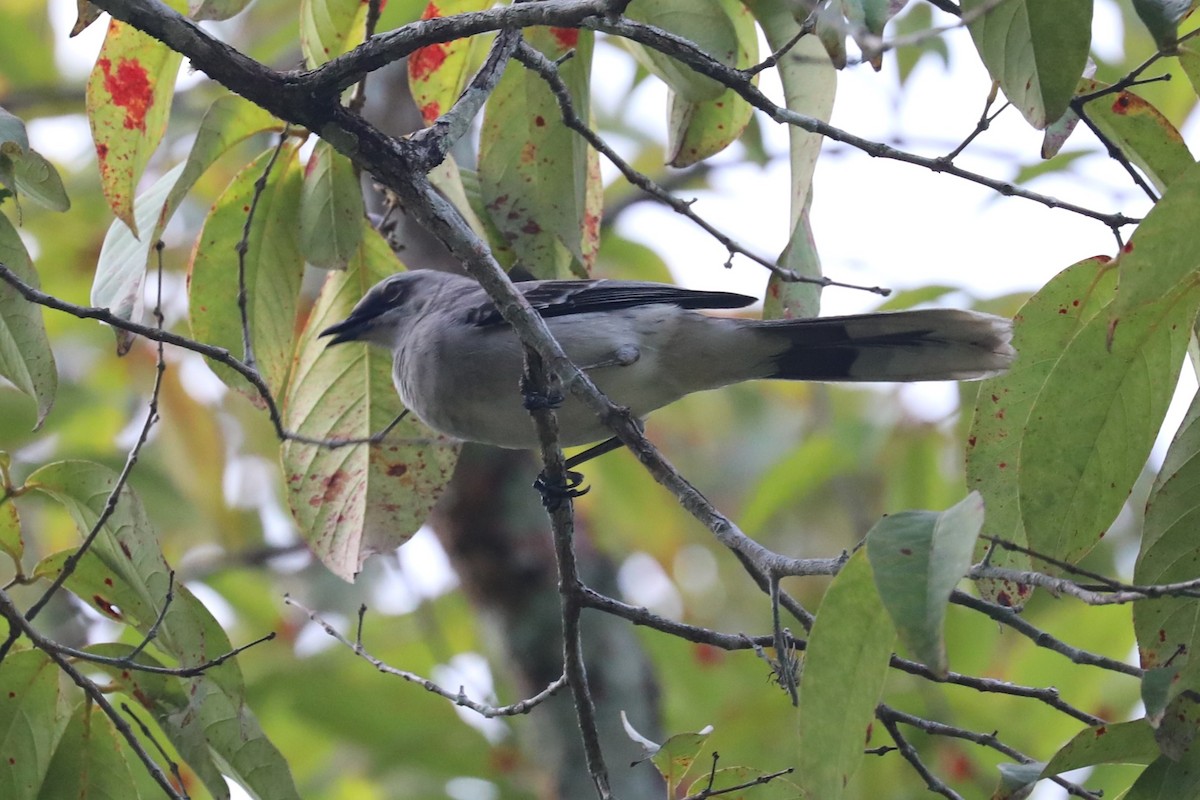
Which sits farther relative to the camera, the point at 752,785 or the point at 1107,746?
the point at 752,785

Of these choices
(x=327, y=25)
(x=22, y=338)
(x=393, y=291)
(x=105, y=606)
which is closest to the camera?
(x=22, y=338)

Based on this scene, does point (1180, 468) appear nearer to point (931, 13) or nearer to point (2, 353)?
point (2, 353)

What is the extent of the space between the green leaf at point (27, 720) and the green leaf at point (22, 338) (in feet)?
1.95

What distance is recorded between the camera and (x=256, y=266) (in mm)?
3707

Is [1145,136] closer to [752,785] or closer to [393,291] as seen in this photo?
[752,785]

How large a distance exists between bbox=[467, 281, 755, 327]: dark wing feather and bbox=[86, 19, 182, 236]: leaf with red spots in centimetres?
157

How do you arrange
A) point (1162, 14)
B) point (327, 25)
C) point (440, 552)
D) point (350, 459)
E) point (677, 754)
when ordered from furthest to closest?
1. point (440, 552)
2. point (350, 459)
3. point (327, 25)
4. point (677, 754)
5. point (1162, 14)

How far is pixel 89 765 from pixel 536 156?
6.72ft

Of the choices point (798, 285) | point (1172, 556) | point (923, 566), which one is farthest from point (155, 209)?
point (1172, 556)

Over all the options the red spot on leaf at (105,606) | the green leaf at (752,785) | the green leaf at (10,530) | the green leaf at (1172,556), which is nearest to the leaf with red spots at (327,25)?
the green leaf at (10,530)

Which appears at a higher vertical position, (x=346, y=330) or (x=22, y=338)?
(x=346, y=330)

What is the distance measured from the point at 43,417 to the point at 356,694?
2613 mm

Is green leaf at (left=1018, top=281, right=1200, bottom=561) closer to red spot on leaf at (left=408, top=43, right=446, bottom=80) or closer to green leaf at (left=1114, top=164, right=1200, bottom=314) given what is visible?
green leaf at (left=1114, top=164, right=1200, bottom=314)

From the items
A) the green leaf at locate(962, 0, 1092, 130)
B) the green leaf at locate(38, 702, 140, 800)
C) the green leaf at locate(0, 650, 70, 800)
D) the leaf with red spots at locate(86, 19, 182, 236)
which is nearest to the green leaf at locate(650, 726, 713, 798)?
the green leaf at locate(38, 702, 140, 800)
